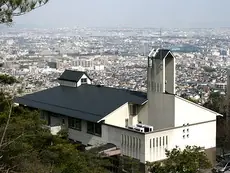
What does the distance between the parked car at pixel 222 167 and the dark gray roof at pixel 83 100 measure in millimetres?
3716

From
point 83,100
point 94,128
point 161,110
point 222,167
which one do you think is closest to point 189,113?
point 161,110

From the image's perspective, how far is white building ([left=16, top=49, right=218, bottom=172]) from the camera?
1535 centimetres

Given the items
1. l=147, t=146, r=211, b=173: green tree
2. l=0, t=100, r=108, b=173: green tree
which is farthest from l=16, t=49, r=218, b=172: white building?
l=147, t=146, r=211, b=173: green tree

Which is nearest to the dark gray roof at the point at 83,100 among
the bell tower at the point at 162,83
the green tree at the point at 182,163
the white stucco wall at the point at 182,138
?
the bell tower at the point at 162,83

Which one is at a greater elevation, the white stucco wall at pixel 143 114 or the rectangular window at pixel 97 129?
the white stucco wall at pixel 143 114

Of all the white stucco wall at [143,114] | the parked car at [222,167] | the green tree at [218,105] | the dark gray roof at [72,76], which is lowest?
the parked car at [222,167]

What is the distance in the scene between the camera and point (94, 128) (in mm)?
16891

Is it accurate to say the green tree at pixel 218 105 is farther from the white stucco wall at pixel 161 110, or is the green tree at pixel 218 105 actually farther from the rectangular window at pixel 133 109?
the rectangular window at pixel 133 109

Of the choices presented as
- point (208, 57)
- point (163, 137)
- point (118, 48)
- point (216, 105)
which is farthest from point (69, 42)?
point (163, 137)

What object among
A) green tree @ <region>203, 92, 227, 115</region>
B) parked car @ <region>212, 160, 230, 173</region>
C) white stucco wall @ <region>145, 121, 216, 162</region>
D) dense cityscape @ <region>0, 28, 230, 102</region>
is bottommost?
dense cityscape @ <region>0, 28, 230, 102</region>

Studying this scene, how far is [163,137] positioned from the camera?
1538cm

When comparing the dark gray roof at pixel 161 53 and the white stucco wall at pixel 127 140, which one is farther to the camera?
the dark gray roof at pixel 161 53

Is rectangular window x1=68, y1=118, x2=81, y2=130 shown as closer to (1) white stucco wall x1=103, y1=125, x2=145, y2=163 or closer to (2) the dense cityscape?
Result: (1) white stucco wall x1=103, y1=125, x2=145, y2=163

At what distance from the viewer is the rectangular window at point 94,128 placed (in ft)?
54.8
